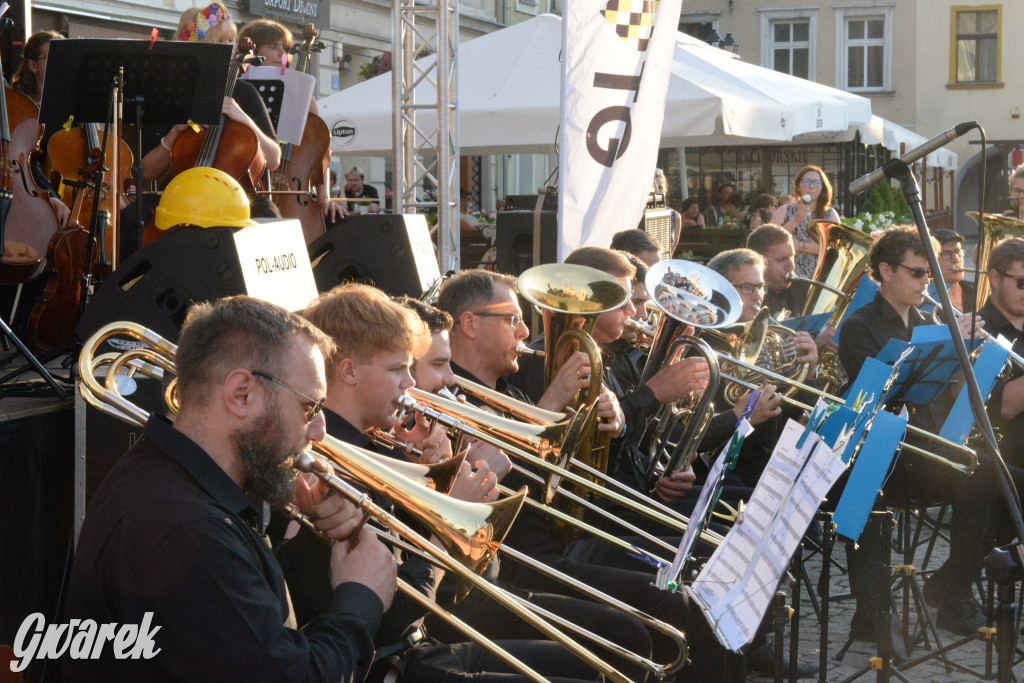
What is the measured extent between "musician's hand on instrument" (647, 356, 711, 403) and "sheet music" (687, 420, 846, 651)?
5.31 ft

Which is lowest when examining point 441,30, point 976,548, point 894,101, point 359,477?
point 976,548

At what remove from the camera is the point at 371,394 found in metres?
2.83

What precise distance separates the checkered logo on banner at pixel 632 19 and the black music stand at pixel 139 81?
1.84 meters

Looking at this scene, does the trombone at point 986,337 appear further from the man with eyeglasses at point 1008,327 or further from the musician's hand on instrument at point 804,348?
the musician's hand on instrument at point 804,348

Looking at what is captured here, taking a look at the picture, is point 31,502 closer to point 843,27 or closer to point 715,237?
point 715,237

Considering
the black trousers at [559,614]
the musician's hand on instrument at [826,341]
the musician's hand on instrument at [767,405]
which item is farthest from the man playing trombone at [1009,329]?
the black trousers at [559,614]

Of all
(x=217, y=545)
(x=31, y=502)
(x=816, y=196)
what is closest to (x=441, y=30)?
(x=816, y=196)

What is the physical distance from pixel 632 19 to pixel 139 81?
87.8 inches

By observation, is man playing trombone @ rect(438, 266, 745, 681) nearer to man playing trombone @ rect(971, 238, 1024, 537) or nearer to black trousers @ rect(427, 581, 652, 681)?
black trousers @ rect(427, 581, 652, 681)

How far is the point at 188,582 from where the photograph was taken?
1911mm

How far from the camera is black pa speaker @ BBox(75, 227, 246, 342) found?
3.55 meters

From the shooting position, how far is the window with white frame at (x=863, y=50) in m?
27.6

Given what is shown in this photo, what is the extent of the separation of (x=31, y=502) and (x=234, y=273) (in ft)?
3.06

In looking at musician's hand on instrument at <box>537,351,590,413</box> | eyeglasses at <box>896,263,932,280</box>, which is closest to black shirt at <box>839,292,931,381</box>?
eyeglasses at <box>896,263,932,280</box>
